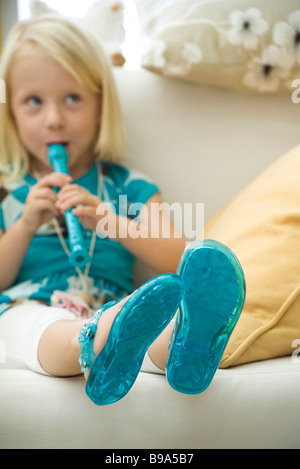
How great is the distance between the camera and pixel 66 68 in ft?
3.05

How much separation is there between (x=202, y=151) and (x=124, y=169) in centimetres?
16

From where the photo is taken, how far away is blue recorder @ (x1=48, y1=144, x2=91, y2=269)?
29.5 inches

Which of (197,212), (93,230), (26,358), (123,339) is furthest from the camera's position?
(197,212)

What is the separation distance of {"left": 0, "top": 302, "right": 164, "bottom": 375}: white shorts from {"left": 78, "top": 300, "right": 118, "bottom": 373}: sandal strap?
0.09 metres

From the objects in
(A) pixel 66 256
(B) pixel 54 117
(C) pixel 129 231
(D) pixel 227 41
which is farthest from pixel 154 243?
(D) pixel 227 41

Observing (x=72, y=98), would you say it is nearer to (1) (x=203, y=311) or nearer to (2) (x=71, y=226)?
(2) (x=71, y=226)

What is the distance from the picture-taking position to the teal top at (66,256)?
2.84 feet

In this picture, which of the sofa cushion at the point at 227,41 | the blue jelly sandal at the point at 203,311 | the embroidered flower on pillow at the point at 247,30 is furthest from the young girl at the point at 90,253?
the embroidered flower on pillow at the point at 247,30

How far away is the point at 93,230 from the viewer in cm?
88

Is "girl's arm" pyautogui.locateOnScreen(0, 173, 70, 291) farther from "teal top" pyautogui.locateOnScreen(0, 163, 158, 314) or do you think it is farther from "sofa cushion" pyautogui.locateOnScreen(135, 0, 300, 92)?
"sofa cushion" pyautogui.locateOnScreen(135, 0, 300, 92)

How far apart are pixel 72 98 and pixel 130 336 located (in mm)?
585

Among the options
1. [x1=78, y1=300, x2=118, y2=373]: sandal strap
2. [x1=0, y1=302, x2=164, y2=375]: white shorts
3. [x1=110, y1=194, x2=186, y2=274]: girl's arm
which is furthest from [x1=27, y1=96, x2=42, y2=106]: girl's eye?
[x1=78, y1=300, x2=118, y2=373]: sandal strap
